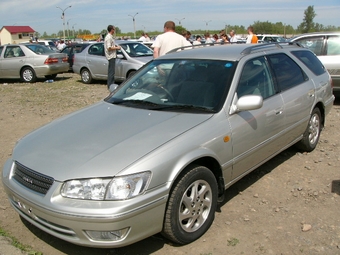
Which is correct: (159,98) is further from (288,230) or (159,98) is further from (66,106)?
(66,106)

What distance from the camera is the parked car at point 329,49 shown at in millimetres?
8289

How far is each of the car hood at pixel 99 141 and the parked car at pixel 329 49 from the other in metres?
6.00

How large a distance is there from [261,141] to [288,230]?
98 centimetres

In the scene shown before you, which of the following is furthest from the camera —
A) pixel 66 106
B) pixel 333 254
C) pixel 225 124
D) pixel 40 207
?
pixel 66 106

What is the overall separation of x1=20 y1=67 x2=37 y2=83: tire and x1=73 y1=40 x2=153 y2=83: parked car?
188 cm

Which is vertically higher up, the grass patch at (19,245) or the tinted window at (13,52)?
the tinted window at (13,52)

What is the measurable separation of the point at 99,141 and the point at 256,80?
1927mm

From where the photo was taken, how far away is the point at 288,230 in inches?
133

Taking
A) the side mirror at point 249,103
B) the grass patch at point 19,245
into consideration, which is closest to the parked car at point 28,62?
the grass patch at point 19,245

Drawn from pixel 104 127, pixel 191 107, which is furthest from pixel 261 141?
pixel 104 127

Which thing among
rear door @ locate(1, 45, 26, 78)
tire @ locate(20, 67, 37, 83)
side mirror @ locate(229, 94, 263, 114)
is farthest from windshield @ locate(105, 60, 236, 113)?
rear door @ locate(1, 45, 26, 78)

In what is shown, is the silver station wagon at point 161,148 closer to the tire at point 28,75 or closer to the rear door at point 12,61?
the tire at point 28,75

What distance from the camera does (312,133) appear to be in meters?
5.28

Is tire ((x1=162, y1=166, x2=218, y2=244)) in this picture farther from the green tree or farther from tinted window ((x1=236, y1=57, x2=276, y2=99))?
the green tree
